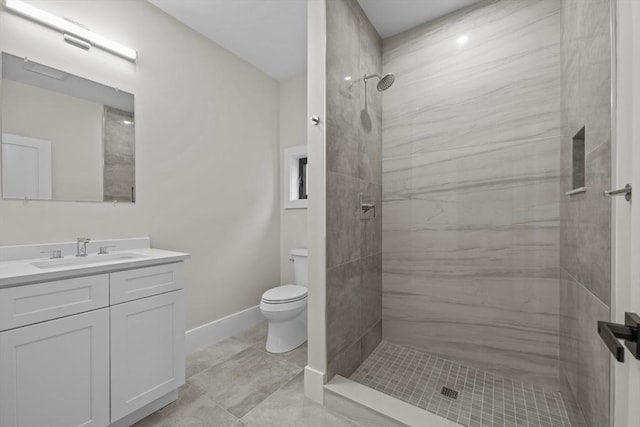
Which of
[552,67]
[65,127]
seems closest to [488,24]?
[552,67]

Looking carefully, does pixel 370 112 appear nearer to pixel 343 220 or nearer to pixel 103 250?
pixel 343 220

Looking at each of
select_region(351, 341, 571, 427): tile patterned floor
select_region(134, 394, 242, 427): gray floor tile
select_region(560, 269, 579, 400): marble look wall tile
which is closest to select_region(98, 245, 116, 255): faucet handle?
select_region(134, 394, 242, 427): gray floor tile

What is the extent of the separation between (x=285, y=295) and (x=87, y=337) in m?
1.21

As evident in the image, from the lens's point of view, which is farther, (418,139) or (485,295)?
(418,139)

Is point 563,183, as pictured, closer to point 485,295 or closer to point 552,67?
point 552,67

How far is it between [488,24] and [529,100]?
2.06 ft

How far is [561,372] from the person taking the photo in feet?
5.12

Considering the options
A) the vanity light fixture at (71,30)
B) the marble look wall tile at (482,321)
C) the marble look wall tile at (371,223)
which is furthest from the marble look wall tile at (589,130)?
the vanity light fixture at (71,30)

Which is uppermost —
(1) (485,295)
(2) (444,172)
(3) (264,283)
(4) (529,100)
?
(4) (529,100)

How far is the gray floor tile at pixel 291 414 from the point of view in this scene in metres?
1.39

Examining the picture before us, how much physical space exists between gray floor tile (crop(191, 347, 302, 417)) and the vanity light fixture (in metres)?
2.21

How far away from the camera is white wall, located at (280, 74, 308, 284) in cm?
275

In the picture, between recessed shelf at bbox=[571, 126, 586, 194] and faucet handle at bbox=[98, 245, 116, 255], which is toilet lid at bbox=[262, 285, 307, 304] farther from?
recessed shelf at bbox=[571, 126, 586, 194]

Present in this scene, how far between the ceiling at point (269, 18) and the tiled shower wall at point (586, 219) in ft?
2.93
